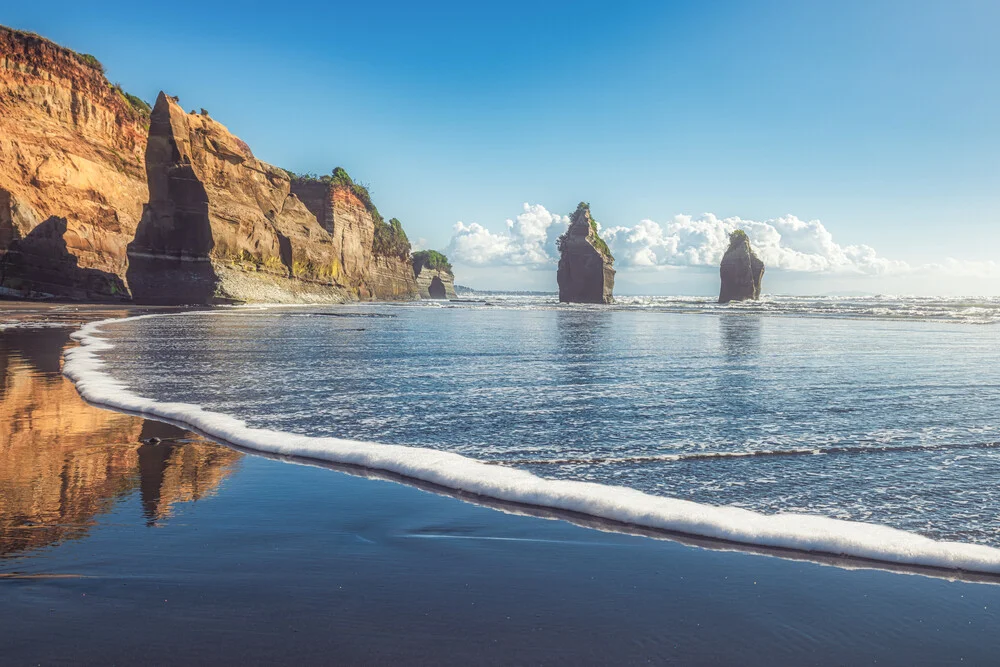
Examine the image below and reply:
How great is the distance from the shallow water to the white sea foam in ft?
0.57

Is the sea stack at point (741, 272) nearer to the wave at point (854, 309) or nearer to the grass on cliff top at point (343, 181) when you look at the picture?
the wave at point (854, 309)

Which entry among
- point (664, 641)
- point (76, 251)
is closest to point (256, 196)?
point (76, 251)

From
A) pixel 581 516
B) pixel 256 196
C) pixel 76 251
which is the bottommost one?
pixel 581 516

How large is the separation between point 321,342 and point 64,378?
6.42 m

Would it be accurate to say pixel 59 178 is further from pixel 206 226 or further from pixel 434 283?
pixel 434 283

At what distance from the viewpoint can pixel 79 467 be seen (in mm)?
4438

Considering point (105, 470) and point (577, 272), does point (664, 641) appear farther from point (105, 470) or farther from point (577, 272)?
point (577, 272)

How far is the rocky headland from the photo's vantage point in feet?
132

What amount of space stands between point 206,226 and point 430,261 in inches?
3339

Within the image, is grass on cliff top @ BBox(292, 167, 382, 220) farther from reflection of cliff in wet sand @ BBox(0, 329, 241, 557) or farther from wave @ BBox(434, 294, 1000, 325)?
reflection of cliff in wet sand @ BBox(0, 329, 241, 557)

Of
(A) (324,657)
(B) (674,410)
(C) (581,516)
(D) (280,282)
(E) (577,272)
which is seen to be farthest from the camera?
(E) (577,272)

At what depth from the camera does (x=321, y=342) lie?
49.4 feet

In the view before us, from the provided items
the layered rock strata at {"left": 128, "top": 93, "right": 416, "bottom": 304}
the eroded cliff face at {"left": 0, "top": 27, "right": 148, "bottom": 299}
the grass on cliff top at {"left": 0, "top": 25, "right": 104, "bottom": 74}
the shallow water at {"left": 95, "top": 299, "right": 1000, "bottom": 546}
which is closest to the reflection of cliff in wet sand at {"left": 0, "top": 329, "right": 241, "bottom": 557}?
the shallow water at {"left": 95, "top": 299, "right": 1000, "bottom": 546}

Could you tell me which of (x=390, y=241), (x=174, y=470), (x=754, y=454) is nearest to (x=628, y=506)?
(x=754, y=454)
